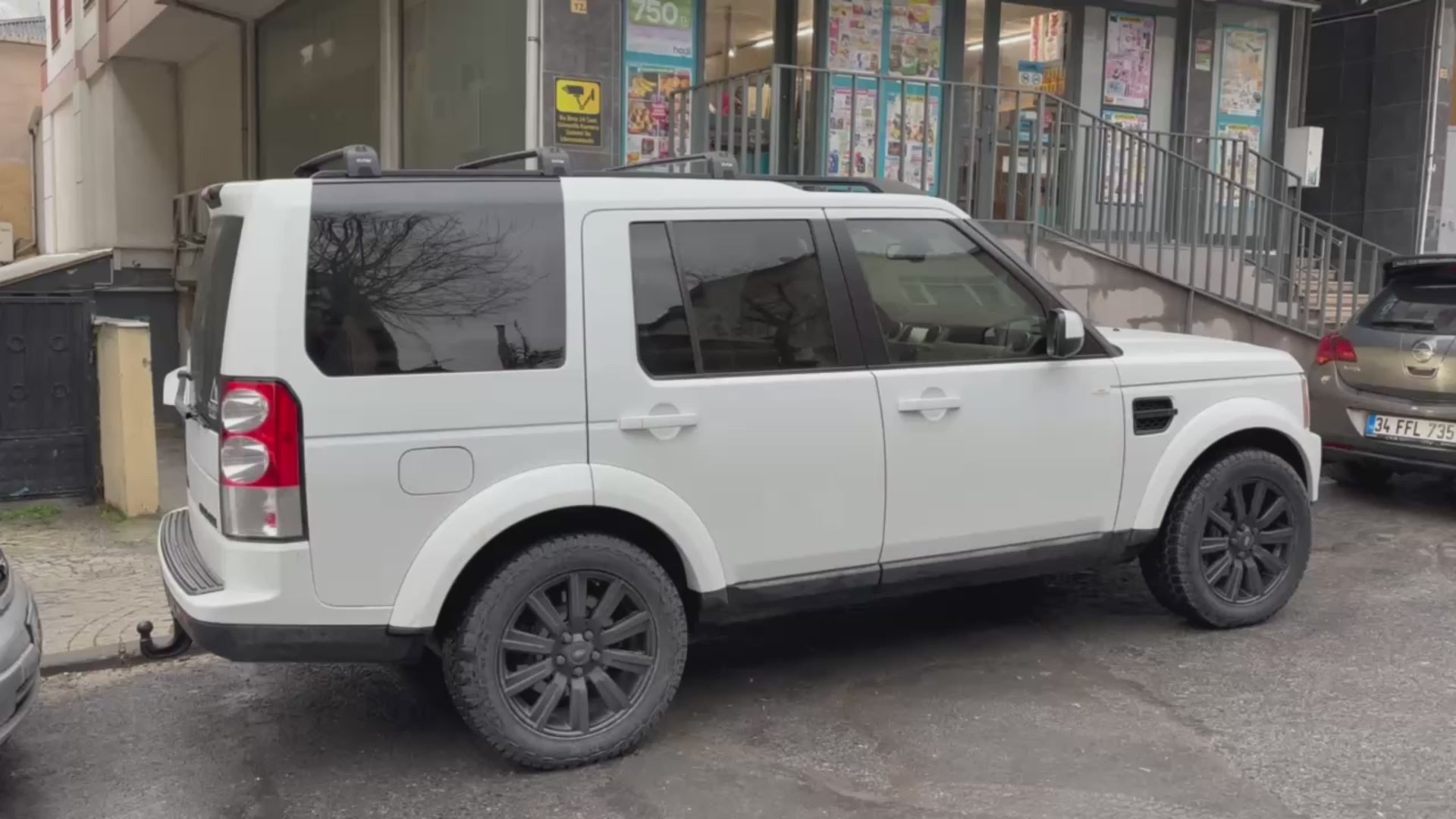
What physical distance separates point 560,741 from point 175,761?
1360 millimetres

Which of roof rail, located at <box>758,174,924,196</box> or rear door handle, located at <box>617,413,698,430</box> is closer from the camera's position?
rear door handle, located at <box>617,413,698,430</box>

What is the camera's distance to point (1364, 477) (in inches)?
351

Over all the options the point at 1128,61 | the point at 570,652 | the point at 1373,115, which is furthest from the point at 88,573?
the point at 1373,115

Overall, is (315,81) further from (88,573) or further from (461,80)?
(88,573)

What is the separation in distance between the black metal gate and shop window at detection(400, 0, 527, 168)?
2934 millimetres

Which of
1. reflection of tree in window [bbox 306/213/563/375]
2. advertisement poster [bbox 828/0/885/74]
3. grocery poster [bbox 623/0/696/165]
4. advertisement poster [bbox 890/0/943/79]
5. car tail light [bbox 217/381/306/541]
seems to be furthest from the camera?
advertisement poster [bbox 890/0/943/79]

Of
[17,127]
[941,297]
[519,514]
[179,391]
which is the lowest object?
[519,514]

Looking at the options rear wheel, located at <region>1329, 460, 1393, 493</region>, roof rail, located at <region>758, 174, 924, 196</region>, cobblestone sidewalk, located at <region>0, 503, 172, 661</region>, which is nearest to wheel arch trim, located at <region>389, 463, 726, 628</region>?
roof rail, located at <region>758, 174, 924, 196</region>

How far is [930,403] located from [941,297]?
476mm

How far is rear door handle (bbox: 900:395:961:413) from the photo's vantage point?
14.9ft

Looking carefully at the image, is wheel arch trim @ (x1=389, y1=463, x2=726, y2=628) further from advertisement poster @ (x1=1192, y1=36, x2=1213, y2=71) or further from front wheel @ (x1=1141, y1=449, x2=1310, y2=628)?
advertisement poster @ (x1=1192, y1=36, x2=1213, y2=71)

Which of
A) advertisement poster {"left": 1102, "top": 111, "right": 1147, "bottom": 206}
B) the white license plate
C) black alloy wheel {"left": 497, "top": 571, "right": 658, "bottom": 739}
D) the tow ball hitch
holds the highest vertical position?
advertisement poster {"left": 1102, "top": 111, "right": 1147, "bottom": 206}

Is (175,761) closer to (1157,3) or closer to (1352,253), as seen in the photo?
(1157,3)

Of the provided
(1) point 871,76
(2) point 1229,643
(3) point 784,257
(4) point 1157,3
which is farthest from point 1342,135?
(3) point 784,257
